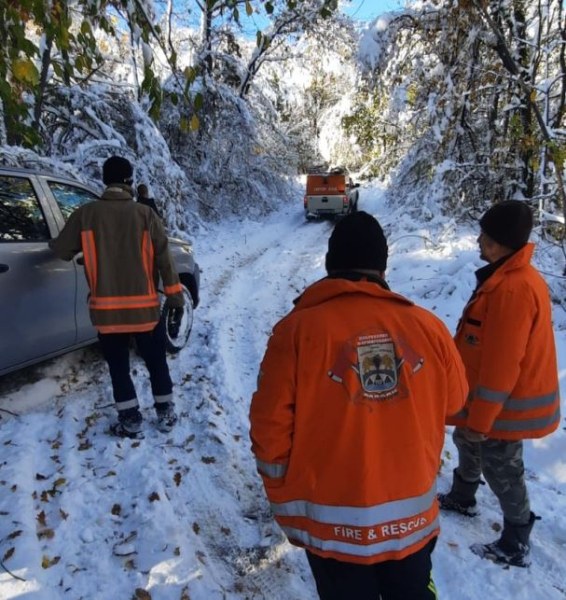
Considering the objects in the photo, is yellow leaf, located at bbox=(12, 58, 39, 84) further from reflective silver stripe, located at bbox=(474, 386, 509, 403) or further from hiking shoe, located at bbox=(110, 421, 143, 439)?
hiking shoe, located at bbox=(110, 421, 143, 439)

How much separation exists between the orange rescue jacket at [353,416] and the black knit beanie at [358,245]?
0.26 feet

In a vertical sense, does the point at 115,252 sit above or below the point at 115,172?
below

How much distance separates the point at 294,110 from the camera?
29844 millimetres

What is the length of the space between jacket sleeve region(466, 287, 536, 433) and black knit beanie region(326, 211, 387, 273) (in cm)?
97

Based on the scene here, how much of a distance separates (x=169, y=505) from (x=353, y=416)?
1.95 meters

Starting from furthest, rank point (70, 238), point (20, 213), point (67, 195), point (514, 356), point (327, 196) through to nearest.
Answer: point (327, 196), point (67, 195), point (20, 213), point (70, 238), point (514, 356)

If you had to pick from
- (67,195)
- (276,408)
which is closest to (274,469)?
(276,408)

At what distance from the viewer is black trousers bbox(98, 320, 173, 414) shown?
11.6ft

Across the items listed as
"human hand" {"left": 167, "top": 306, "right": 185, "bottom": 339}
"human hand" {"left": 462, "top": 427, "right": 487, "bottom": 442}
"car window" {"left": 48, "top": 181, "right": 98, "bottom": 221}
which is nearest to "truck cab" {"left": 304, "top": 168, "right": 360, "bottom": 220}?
"human hand" {"left": 167, "top": 306, "right": 185, "bottom": 339}

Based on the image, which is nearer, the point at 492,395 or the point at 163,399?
the point at 492,395

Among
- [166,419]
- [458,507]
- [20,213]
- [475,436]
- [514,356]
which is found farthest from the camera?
[166,419]

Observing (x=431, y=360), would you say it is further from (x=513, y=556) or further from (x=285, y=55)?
(x=285, y=55)

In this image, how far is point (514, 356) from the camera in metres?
2.28

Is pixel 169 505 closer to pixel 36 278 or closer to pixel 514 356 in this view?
pixel 36 278
